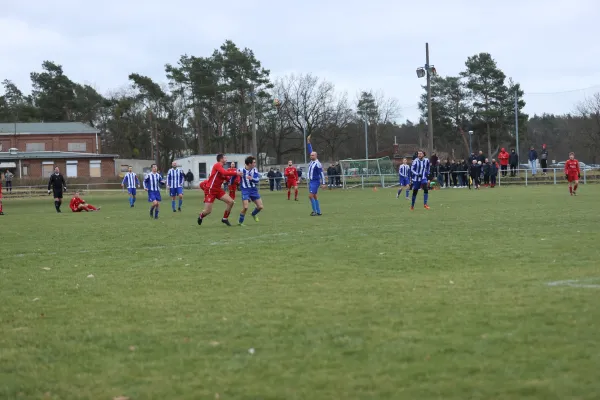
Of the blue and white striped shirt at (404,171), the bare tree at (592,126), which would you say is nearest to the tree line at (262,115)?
the bare tree at (592,126)

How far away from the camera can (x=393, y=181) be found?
2114 inches

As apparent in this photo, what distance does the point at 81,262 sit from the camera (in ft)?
39.2

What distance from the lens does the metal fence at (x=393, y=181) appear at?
4697 centimetres

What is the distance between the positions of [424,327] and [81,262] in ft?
24.3

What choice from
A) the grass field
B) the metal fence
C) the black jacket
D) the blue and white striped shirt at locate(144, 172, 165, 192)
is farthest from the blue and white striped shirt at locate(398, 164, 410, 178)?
the grass field

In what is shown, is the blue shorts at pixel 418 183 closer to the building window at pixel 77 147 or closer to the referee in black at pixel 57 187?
the referee in black at pixel 57 187

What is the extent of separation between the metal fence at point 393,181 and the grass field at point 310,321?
35.0 m

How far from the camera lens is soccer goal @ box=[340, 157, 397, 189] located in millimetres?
53375

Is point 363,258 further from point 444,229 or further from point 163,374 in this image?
point 163,374

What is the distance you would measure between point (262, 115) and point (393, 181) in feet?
114

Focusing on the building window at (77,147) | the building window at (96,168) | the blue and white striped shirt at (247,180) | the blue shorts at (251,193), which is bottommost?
the blue shorts at (251,193)

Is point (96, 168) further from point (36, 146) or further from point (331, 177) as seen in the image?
point (331, 177)

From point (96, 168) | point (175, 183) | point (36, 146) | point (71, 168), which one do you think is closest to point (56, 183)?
point (175, 183)

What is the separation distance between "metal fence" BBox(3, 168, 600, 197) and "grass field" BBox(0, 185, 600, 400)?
35.0 metres
